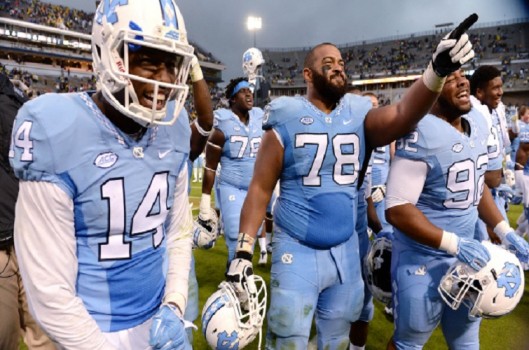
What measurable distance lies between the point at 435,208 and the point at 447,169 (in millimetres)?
271

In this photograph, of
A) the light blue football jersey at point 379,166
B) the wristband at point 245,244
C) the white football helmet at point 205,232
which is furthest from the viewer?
the light blue football jersey at point 379,166

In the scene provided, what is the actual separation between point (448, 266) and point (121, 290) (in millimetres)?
1921

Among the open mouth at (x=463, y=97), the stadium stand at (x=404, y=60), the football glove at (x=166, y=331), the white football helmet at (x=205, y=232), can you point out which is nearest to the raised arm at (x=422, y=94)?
the open mouth at (x=463, y=97)

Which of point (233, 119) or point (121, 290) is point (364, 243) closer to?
point (121, 290)

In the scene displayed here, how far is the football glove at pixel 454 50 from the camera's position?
1895mm

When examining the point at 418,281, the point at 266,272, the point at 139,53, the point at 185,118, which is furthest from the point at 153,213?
the point at 266,272

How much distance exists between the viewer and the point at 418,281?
253 cm

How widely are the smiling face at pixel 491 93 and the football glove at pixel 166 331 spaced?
3.86 meters

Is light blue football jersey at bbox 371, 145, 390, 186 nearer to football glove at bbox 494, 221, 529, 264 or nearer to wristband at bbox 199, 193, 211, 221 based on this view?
wristband at bbox 199, 193, 211, 221

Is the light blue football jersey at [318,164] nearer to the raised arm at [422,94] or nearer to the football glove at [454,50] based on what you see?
the raised arm at [422,94]

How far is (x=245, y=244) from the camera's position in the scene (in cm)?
244

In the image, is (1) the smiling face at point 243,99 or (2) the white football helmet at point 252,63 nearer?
(1) the smiling face at point 243,99

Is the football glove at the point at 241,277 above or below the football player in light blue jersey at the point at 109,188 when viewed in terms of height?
below

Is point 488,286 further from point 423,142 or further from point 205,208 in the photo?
point 205,208
